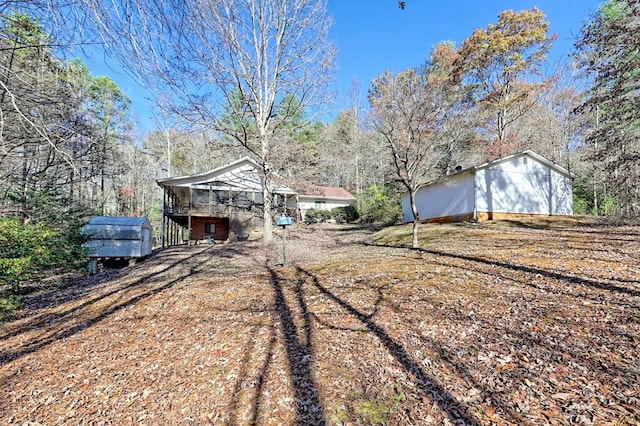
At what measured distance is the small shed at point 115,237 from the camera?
1062cm

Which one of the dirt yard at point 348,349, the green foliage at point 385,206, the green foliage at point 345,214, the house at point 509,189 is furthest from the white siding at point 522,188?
the green foliage at point 345,214

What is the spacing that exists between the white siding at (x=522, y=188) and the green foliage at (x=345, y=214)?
13.7 metres

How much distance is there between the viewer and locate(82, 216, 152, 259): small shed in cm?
1062

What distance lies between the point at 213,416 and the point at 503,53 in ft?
79.8

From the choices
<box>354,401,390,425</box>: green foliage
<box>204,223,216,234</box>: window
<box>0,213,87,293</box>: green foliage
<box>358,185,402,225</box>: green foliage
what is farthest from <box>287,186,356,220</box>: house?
<box>354,401,390,425</box>: green foliage

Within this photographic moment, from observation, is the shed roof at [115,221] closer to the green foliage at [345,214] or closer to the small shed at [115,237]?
the small shed at [115,237]

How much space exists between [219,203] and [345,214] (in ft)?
39.4

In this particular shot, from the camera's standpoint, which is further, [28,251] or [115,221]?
[115,221]

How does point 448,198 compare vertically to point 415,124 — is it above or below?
below

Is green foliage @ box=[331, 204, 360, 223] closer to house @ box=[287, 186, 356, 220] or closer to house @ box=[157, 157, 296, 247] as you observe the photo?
house @ box=[287, 186, 356, 220]

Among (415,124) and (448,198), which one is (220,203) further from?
(448,198)

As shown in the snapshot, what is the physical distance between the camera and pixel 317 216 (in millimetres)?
27406

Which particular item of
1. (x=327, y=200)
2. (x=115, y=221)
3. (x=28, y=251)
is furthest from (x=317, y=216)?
(x=28, y=251)

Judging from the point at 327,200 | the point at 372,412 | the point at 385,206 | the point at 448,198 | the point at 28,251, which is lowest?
the point at 372,412
